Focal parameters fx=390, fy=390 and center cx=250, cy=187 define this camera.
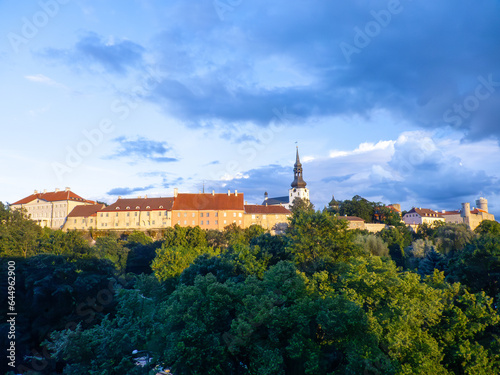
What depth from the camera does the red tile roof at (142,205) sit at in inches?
3620

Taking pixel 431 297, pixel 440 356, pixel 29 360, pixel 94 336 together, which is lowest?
pixel 29 360

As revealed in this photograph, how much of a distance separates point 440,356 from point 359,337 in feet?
12.1

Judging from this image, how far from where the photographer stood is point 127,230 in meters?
90.6

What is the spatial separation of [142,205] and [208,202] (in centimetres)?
1586

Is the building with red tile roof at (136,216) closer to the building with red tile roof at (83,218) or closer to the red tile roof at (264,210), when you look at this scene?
the building with red tile roof at (83,218)

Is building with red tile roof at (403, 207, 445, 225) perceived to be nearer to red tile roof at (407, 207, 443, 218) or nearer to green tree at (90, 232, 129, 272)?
red tile roof at (407, 207, 443, 218)

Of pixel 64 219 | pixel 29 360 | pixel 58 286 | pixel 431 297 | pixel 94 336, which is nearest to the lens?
pixel 94 336

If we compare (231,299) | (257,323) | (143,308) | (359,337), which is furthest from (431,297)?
(143,308)

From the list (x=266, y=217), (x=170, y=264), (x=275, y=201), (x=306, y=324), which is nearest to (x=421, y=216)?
(x=275, y=201)

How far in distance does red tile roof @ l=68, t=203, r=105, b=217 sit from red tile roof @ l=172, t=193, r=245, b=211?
1963 cm

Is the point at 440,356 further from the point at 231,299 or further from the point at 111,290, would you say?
the point at 111,290

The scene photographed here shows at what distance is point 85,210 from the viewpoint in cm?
9519

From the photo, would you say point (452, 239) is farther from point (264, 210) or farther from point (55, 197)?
point (55, 197)

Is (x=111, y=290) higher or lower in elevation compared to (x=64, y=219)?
lower
